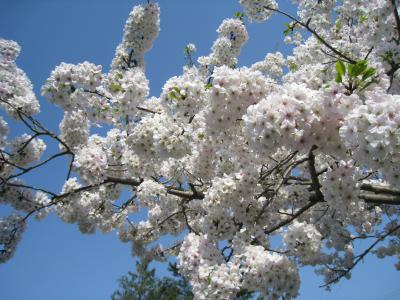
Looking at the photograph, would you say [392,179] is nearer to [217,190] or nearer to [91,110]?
[217,190]

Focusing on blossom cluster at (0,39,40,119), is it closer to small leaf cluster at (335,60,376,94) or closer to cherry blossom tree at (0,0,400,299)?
cherry blossom tree at (0,0,400,299)

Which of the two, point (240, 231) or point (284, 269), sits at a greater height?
point (240, 231)

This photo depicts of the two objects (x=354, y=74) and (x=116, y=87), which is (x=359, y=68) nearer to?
(x=354, y=74)

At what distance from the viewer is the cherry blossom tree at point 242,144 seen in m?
3.91

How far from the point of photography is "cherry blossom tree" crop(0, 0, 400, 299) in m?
3.91

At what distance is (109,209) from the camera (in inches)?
401

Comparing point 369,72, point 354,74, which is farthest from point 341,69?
point 369,72

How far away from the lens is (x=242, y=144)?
6445 mm

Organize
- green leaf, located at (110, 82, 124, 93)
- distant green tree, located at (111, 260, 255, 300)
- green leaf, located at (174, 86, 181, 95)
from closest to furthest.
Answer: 1. green leaf, located at (174, 86, 181, 95)
2. green leaf, located at (110, 82, 124, 93)
3. distant green tree, located at (111, 260, 255, 300)

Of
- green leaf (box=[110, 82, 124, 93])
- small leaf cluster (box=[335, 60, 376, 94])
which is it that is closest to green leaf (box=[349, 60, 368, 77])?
small leaf cluster (box=[335, 60, 376, 94])

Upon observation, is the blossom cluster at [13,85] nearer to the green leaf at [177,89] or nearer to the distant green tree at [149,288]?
the green leaf at [177,89]

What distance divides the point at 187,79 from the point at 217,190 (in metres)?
1.81

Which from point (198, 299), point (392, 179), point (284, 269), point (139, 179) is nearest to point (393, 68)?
point (392, 179)

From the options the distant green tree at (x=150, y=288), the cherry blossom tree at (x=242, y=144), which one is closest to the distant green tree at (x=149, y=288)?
the distant green tree at (x=150, y=288)
